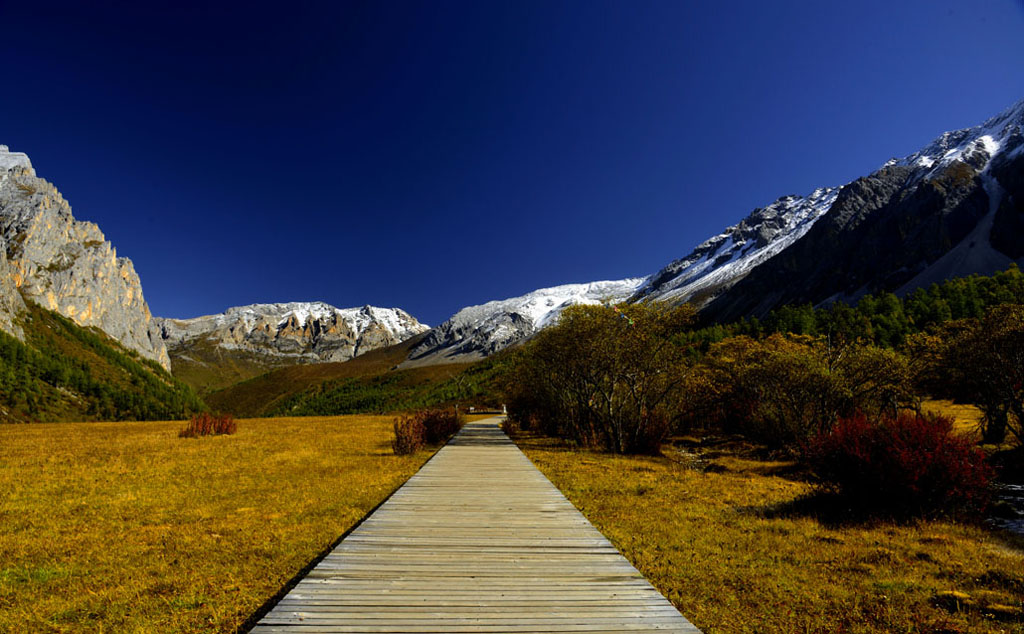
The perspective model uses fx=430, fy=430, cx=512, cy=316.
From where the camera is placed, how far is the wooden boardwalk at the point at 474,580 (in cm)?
426

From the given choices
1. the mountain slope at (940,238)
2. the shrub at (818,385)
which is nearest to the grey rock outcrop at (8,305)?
the shrub at (818,385)

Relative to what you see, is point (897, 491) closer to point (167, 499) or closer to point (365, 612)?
point (365, 612)

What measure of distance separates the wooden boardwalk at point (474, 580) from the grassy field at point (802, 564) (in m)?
1.09

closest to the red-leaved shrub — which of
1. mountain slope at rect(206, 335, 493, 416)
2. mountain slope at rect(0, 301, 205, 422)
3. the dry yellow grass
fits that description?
the dry yellow grass

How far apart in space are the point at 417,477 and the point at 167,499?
20.6 feet

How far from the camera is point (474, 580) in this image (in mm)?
5363

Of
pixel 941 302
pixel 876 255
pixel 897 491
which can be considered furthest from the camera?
pixel 876 255

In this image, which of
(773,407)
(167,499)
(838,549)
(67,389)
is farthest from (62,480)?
(67,389)

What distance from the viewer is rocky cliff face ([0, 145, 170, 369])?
13825 centimetres

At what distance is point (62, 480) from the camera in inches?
519

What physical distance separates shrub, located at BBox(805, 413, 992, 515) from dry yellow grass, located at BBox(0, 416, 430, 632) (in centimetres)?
1155

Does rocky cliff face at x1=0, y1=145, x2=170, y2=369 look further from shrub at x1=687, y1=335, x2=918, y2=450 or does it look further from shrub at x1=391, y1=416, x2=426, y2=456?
shrub at x1=687, y1=335, x2=918, y2=450

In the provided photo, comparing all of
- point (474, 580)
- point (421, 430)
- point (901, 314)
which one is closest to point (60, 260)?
point (421, 430)

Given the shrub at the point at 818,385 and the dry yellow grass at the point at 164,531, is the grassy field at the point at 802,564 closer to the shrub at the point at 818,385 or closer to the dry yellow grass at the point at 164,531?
the dry yellow grass at the point at 164,531
